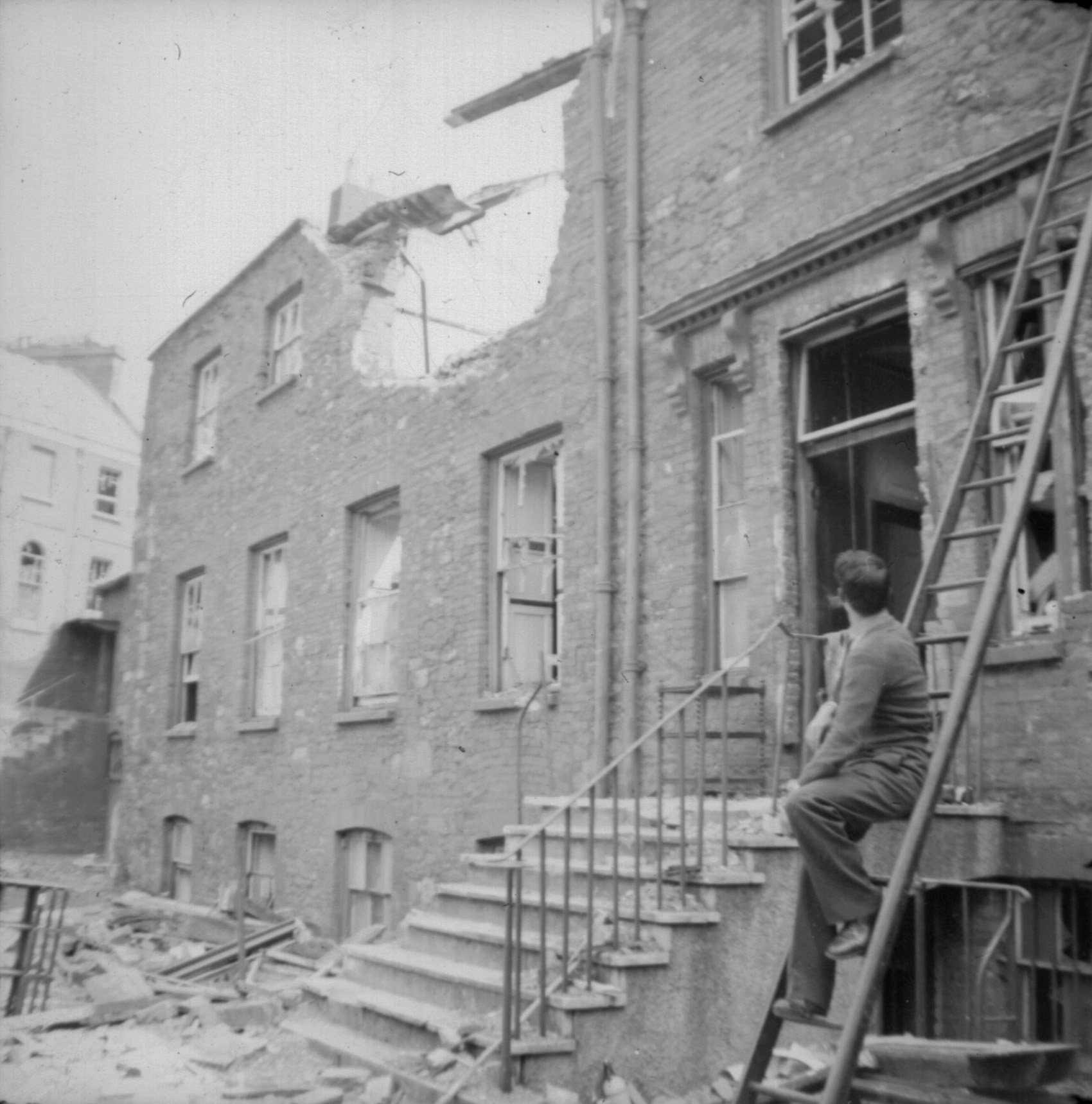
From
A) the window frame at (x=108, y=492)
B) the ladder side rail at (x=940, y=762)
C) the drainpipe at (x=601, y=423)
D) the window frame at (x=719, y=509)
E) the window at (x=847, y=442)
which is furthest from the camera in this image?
the window frame at (x=108, y=492)

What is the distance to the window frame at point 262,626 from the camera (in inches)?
526

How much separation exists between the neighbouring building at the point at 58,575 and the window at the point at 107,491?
0.21 ft

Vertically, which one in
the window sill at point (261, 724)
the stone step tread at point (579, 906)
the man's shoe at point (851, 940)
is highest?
the window sill at point (261, 724)

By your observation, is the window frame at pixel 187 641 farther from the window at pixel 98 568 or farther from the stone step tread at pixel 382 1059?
the window at pixel 98 568

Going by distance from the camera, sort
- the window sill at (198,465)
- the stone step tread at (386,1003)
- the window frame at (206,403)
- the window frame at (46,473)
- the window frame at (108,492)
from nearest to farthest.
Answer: the stone step tread at (386,1003), the window sill at (198,465), the window frame at (206,403), the window frame at (46,473), the window frame at (108,492)

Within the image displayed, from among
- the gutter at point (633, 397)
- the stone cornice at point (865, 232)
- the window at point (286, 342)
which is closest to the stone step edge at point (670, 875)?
the gutter at point (633, 397)

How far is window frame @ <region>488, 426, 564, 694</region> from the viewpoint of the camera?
31.4 ft

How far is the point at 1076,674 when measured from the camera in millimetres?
5605

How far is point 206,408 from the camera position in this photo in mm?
16000

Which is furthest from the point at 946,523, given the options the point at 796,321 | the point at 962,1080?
the point at 796,321

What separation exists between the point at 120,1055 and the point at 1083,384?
21.3ft

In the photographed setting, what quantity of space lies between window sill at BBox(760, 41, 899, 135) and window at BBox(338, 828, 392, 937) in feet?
21.7

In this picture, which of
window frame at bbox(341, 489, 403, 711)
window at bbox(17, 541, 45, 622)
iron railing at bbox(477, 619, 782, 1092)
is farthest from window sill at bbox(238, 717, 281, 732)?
window at bbox(17, 541, 45, 622)

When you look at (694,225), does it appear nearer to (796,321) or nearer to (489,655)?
(796,321)
